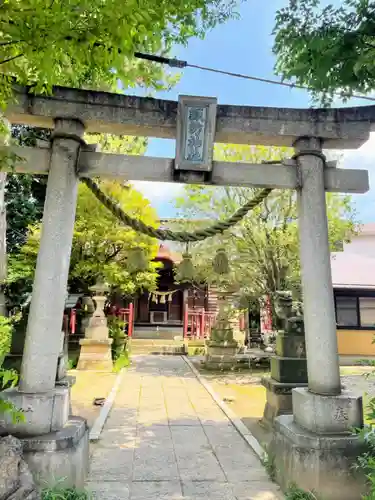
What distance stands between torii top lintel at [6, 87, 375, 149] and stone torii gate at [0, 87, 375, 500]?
0.5 inches

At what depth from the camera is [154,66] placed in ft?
26.7

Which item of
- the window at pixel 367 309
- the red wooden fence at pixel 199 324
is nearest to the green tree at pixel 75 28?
the red wooden fence at pixel 199 324

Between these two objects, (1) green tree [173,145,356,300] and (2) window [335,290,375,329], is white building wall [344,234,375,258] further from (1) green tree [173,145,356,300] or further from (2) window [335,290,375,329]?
(1) green tree [173,145,356,300]

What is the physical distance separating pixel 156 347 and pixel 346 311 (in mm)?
10160

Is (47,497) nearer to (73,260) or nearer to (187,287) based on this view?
(73,260)

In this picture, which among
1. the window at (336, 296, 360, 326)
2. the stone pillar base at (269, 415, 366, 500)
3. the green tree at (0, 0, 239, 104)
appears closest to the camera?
the green tree at (0, 0, 239, 104)

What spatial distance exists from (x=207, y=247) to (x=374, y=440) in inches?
368

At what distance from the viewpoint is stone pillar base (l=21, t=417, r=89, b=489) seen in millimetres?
3320

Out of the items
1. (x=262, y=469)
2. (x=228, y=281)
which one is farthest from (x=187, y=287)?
(x=262, y=469)

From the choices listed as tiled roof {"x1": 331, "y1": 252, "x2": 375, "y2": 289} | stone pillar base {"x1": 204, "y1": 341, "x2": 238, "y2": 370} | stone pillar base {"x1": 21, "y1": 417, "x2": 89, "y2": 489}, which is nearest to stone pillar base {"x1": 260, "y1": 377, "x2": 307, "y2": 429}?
stone pillar base {"x1": 21, "y1": 417, "x2": 89, "y2": 489}

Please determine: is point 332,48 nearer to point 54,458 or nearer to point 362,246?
point 54,458

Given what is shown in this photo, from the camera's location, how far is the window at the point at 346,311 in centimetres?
1827

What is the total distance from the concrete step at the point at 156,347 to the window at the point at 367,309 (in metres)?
9.60

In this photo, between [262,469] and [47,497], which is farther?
[262,469]
